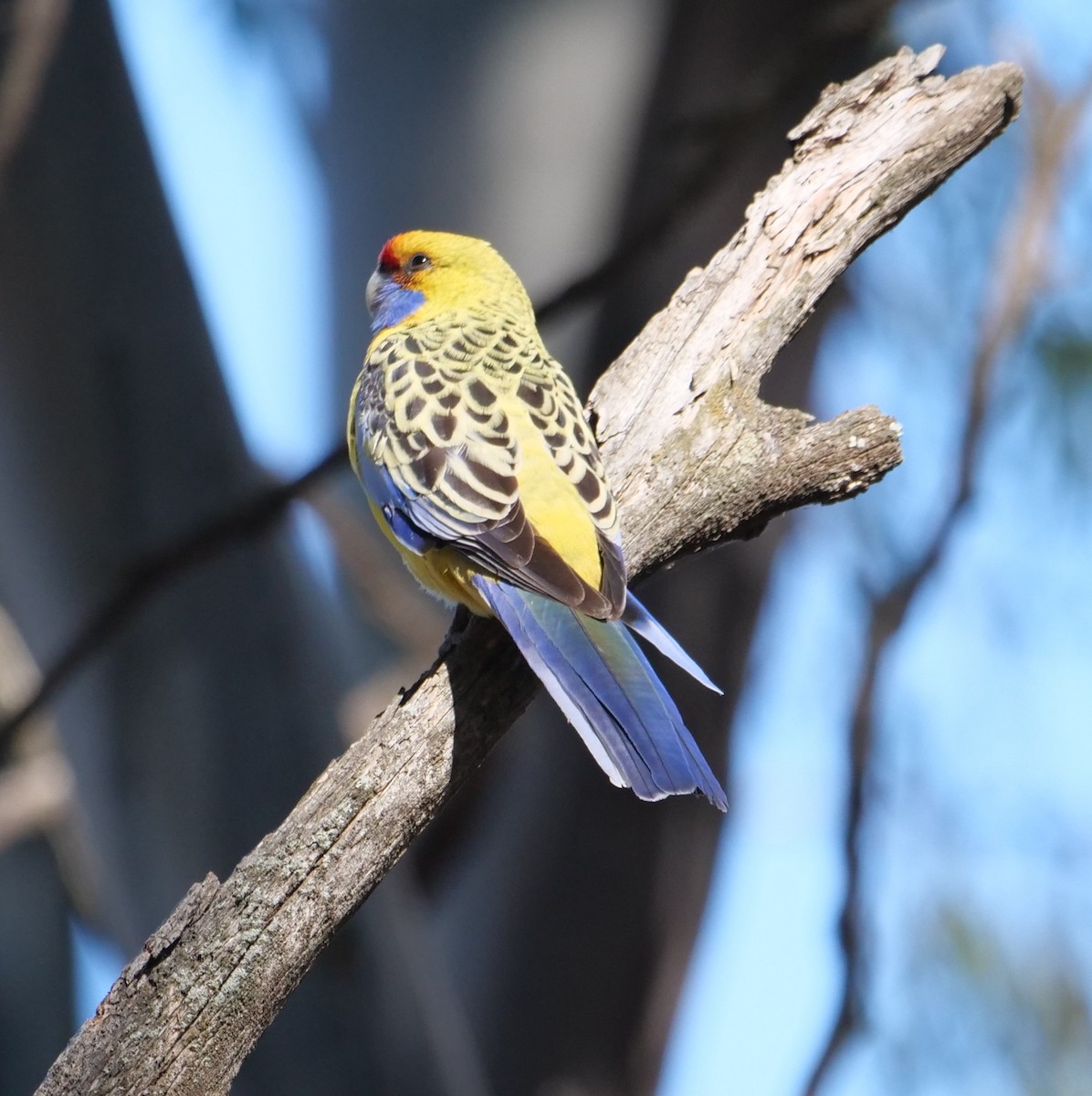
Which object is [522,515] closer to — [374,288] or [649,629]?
[649,629]

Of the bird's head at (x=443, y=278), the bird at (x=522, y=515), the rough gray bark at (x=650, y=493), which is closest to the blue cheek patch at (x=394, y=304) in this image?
the bird's head at (x=443, y=278)

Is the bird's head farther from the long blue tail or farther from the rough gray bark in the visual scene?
the long blue tail

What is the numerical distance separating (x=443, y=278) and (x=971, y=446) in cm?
213

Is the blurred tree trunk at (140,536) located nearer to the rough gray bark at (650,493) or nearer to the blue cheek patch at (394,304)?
the blue cheek patch at (394,304)

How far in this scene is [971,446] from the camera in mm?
Result: 5109

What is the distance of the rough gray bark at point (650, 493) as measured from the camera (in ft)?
8.42

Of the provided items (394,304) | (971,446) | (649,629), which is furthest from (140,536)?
(971,446)

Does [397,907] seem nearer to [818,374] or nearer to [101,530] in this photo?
[101,530]

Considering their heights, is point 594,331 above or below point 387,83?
below

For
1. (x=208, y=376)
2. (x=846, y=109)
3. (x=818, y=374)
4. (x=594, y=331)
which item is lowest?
(x=818, y=374)

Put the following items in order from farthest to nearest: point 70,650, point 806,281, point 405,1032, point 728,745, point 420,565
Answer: point 728,745 < point 405,1032 < point 70,650 < point 420,565 < point 806,281

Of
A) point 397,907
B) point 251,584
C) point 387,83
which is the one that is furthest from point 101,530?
point 387,83

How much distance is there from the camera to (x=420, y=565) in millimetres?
3988

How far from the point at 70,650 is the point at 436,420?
5.95 ft
